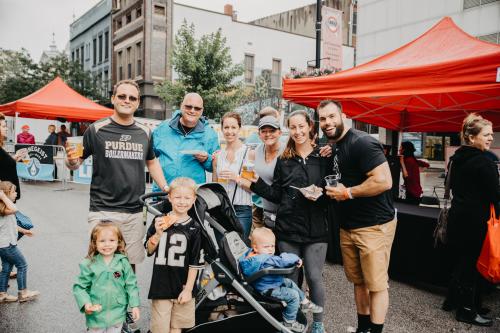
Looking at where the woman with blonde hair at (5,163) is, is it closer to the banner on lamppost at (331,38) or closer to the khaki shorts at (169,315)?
the khaki shorts at (169,315)

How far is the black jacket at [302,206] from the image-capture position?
3436 millimetres

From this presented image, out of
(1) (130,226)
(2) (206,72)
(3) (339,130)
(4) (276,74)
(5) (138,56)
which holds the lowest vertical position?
(1) (130,226)

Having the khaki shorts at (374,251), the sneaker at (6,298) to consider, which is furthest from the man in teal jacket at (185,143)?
the sneaker at (6,298)

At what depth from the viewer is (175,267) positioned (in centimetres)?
295

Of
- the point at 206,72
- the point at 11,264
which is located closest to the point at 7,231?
the point at 11,264

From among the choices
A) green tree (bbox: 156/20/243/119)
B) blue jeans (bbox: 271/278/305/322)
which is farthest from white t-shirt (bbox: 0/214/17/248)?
green tree (bbox: 156/20/243/119)

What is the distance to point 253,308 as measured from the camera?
9.71ft

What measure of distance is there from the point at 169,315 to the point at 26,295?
228 cm

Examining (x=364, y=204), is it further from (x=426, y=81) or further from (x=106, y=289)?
(x=426, y=81)

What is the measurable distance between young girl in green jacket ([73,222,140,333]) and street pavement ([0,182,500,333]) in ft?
3.50

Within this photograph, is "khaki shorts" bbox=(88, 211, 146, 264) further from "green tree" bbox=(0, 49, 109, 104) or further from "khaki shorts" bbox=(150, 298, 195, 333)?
"green tree" bbox=(0, 49, 109, 104)

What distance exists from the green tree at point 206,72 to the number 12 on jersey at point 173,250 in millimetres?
19051

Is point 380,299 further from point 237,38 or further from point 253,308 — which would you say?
point 237,38

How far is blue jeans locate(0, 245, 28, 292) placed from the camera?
4121 millimetres
